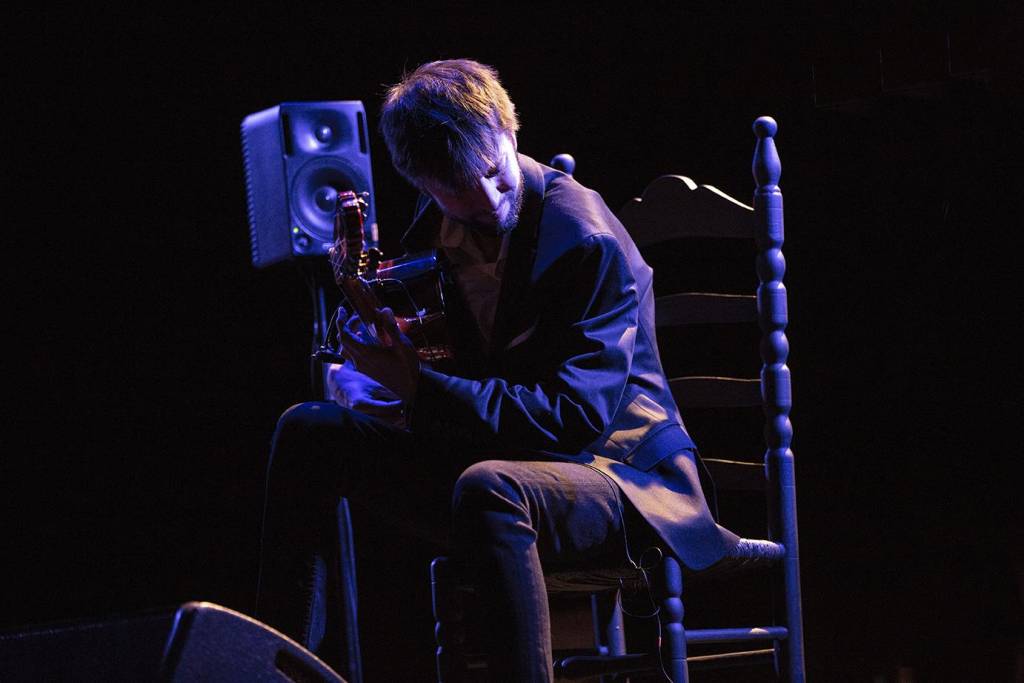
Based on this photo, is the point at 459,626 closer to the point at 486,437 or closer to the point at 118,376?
the point at 486,437

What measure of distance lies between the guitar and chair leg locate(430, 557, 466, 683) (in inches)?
13.2

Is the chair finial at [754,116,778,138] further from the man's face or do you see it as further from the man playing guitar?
the man's face

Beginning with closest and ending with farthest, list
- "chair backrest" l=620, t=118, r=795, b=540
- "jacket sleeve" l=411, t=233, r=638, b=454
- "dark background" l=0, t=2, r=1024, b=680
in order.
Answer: "jacket sleeve" l=411, t=233, r=638, b=454, "chair backrest" l=620, t=118, r=795, b=540, "dark background" l=0, t=2, r=1024, b=680

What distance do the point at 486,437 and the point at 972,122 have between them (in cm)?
212

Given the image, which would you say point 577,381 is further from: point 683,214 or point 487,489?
point 683,214

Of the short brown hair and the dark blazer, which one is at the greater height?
the short brown hair

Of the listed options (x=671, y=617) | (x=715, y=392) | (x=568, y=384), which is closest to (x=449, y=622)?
(x=671, y=617)

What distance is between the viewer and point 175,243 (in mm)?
3170

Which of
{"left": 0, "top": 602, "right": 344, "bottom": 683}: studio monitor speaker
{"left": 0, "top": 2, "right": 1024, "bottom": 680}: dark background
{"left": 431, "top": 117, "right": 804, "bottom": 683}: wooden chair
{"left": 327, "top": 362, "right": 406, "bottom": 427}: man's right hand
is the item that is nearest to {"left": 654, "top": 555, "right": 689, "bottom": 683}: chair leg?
{"left": 431, "top": 117, "right": 804, "bottom": 683}: wooden chair

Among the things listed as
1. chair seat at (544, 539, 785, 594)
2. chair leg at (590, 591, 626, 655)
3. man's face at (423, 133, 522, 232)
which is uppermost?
man's face at (423, 133, 522, 232)

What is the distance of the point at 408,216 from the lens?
10.7 ft

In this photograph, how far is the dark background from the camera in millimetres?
3004

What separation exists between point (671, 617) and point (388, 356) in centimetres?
53

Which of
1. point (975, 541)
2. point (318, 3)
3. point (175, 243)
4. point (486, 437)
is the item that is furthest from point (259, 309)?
point (975, 541)
